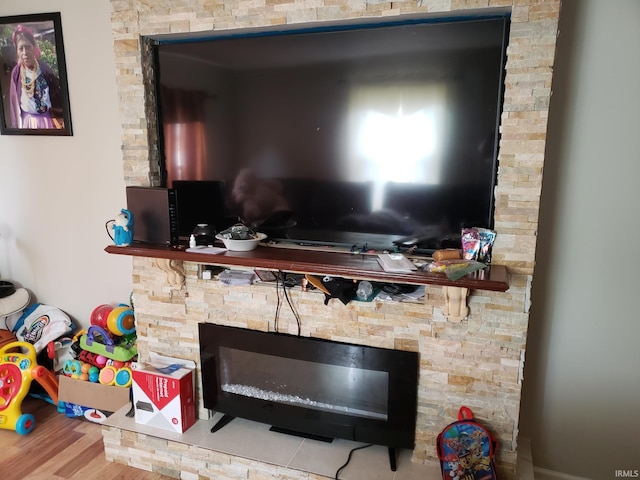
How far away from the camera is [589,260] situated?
6.01 feet

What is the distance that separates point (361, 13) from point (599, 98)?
3.01 ft

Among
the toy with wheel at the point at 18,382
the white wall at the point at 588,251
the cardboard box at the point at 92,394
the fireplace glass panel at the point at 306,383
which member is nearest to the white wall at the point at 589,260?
the white wall at the point at 588,251

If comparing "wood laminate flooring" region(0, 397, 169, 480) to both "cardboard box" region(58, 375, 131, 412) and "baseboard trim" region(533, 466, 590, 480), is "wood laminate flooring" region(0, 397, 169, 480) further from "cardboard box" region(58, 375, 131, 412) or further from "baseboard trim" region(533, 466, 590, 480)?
"baseboard trim" region(533, 466, 590, 480)

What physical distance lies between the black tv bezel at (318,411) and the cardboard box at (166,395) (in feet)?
0.29

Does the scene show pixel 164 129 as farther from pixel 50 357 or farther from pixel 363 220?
pixel 50 357

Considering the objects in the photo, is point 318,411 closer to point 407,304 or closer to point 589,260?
point 407,304

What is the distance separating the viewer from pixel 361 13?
1650mm

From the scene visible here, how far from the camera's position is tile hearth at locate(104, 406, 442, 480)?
5.99 feet

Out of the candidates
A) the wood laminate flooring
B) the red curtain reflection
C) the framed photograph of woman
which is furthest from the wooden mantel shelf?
the framed photograph of woman

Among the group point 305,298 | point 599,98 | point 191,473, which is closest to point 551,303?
point 599,98

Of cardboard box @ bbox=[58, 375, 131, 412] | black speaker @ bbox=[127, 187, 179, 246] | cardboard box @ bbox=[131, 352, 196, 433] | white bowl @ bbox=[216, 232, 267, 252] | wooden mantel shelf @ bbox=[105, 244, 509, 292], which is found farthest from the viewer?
cardboard box @ bbox=[58, 375, 131, 412]

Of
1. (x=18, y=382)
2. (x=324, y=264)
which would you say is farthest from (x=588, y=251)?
(x=18, y=382)

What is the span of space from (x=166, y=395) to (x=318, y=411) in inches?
26.0

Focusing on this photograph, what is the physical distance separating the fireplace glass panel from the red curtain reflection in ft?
2.62
